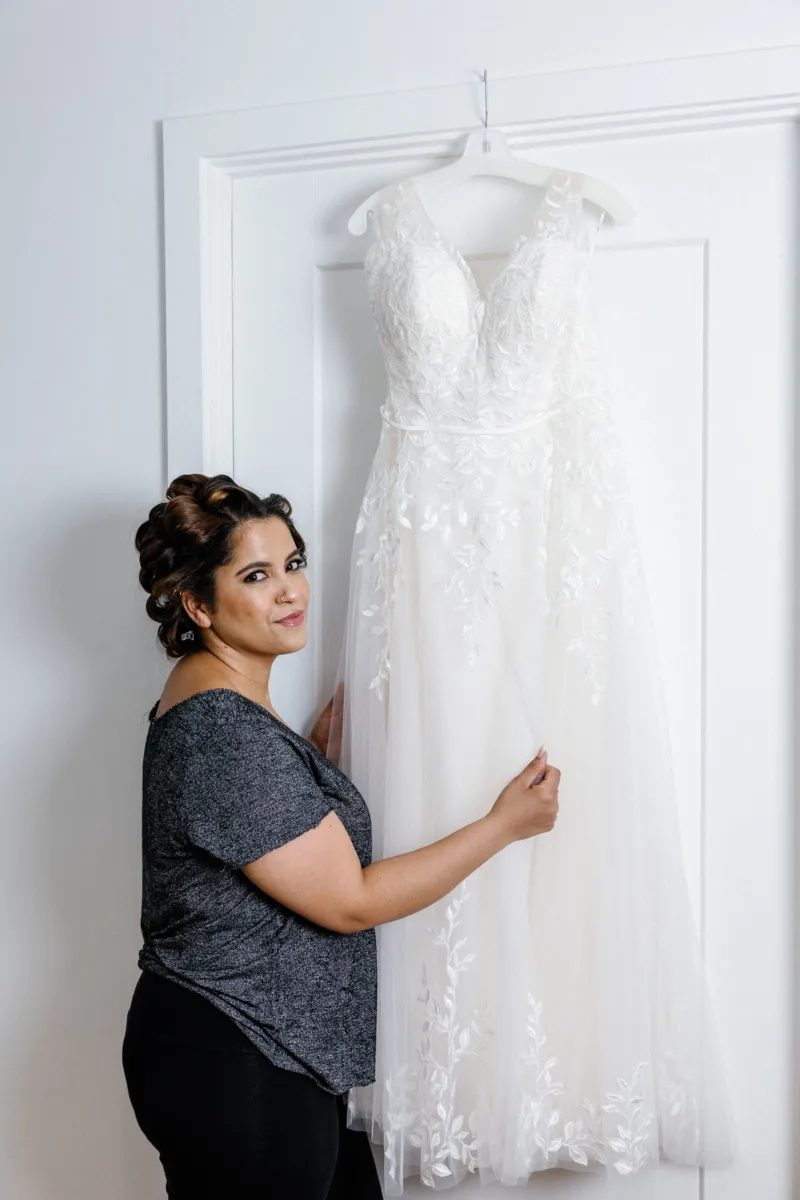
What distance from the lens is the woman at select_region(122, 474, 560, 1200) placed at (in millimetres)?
1312

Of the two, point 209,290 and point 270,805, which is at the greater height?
point 209,290

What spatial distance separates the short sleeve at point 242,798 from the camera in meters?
1.29

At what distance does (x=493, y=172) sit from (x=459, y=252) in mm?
119

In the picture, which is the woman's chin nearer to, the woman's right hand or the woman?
the woman

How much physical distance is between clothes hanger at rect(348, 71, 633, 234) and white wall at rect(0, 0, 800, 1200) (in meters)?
0.31

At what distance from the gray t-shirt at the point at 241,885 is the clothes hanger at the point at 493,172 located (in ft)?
2.53

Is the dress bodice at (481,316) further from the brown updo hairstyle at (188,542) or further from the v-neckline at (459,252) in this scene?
the brown updo hairstyle at (188,542)

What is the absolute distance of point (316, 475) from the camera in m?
1.72

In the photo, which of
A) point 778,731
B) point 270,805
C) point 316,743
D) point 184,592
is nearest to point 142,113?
point 184,592

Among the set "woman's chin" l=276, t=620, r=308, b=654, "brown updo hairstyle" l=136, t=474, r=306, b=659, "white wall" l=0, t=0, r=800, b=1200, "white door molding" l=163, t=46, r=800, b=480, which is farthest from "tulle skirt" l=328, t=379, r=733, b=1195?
"white wall" l=0, t=0, r=800, b=1200

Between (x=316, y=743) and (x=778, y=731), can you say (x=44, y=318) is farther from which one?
(x=778, y=731)

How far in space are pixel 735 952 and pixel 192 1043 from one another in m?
0.78

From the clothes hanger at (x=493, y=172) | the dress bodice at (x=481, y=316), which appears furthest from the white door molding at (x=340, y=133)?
the dress bodice at (x=481, y=316)

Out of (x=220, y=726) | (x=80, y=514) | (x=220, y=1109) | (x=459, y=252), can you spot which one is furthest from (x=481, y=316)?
(x=220, y=1109)
